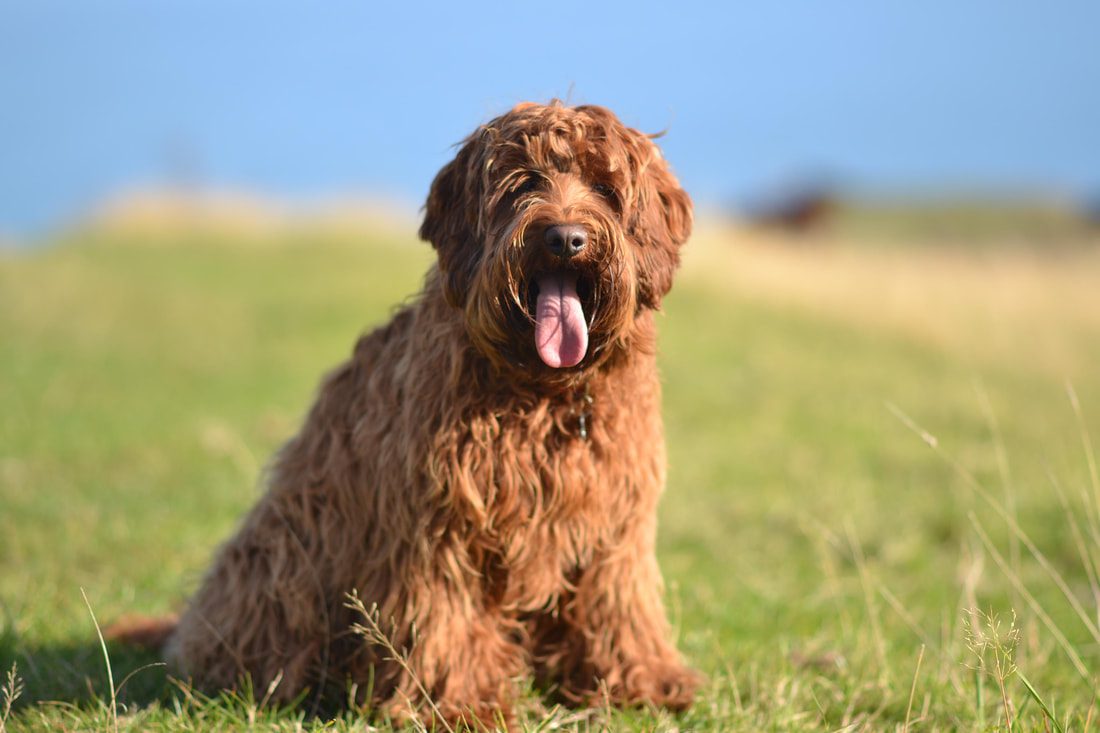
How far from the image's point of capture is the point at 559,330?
3521 millimetres

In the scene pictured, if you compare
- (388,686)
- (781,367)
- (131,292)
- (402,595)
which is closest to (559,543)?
(402,595)

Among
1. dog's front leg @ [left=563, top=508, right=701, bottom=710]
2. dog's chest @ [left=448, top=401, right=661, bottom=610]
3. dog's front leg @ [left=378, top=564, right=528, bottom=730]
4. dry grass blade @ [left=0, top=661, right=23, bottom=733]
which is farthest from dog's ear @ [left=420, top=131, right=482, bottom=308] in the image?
dry grass blade @ [left=0, top=661, right=23, bottom=733]

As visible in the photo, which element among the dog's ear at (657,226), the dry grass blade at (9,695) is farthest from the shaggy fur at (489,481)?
the dry grass blade at (9,695)

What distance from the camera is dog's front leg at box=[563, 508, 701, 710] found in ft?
13.4

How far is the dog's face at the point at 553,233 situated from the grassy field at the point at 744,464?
1316 mm

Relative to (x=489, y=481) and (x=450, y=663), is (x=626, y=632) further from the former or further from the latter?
(x=489, y=481)

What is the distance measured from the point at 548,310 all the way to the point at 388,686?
1.63 meters

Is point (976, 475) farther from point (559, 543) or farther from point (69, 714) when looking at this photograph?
point (69, 714)

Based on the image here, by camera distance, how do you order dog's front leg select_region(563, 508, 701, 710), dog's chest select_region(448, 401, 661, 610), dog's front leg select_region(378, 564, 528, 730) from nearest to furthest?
dog's chest select_region(448, 401, 661, 610), dog's front leg select_region(378, 564, 528, 730), dog's front leg select_region(563, 508, 701, 710)

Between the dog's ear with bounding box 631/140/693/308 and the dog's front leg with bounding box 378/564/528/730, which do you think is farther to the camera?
the dog's front leg with bounding box 378/564/528/730

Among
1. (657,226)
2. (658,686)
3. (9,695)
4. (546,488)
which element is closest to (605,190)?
(657,226)

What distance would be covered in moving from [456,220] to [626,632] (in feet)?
5.72

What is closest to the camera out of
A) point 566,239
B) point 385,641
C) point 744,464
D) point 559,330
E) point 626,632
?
point 566,239

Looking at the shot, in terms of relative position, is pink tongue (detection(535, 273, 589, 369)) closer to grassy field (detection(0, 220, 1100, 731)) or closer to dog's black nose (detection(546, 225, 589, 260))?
dog's black nose (detection(546, 225, 589, 260))
